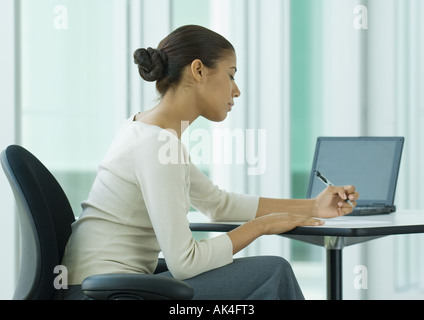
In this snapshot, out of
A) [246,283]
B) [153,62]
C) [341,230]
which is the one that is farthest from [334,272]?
[153,62]

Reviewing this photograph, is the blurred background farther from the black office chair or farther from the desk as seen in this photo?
the black office chair

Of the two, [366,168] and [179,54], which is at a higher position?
[179,54]

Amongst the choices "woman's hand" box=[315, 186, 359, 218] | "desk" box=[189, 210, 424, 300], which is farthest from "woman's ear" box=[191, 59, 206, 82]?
"woman's hand" box=[315, 186, 359, 218]

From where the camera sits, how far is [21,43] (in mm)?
2580

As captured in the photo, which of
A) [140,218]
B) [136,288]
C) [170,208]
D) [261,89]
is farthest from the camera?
[261,89]

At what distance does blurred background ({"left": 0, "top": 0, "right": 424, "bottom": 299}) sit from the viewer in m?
2.61

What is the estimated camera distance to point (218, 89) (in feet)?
5.27

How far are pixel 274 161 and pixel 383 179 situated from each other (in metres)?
1.13

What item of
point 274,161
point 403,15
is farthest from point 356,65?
point 274,161

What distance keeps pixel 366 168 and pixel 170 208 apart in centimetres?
87

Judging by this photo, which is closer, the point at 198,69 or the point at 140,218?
the point at 140,218

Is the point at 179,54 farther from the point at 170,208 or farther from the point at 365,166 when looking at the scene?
the point at 365,166

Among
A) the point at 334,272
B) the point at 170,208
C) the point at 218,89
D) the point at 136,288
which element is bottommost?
the point at 334,272

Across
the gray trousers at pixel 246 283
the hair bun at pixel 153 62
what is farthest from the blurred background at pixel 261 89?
the gray trousers at pixel 246 283
